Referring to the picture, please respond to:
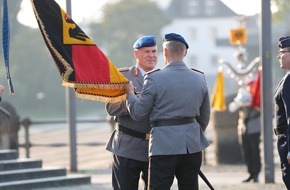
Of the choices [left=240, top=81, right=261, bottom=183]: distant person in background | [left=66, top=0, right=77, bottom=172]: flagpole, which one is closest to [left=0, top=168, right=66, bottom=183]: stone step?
[left=66, top=0, right=77, bottom=172]: flagpole

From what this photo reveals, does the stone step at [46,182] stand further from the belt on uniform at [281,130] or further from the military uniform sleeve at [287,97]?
the military uniform sleeve at [287,97]

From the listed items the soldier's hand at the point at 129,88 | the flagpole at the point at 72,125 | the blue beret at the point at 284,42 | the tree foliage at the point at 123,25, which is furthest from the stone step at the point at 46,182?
the tree foliage at the point at 123,25

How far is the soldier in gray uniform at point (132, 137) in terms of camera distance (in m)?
9.44

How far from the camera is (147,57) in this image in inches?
377

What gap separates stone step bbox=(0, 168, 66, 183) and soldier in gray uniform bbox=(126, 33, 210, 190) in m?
6.23

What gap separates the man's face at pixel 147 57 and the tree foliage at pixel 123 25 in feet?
297

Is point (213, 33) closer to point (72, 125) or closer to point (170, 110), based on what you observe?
point (72, 125)

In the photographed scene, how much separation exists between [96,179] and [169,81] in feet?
27.8

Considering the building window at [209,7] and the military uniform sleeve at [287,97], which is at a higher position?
the building window at [209,7]

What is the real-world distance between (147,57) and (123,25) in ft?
308

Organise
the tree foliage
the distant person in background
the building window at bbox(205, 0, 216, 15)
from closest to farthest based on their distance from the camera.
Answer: the distant person in background → the tree foliage → the building window at bbox(205, 0, 216, 15)

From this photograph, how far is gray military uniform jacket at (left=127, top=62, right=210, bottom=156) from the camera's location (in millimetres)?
8922

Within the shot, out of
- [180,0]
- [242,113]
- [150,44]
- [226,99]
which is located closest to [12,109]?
[226,99]

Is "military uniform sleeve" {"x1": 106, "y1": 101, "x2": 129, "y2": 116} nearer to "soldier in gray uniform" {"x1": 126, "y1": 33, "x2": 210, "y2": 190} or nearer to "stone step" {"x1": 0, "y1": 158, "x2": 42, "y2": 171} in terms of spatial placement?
"soldier in gray uniform" {"x1": 126, "y1": 33, "x2": 210, "y2": 190}
